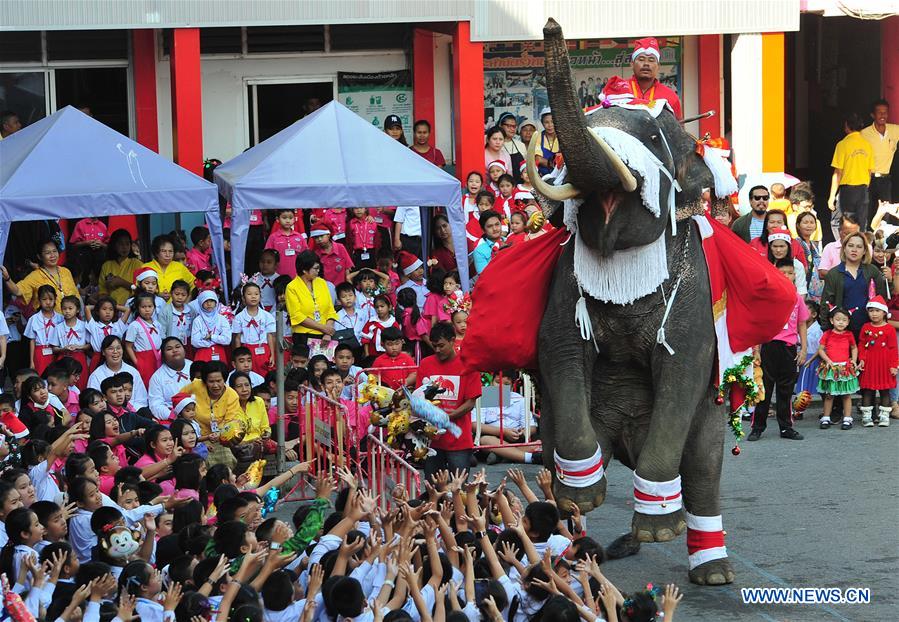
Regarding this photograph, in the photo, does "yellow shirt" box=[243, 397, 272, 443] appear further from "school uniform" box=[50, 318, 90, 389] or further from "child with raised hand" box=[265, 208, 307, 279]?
"child with raised hand" box=[265, 208, 307, 279]

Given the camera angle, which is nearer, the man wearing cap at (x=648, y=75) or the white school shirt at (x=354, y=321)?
the man wearing cap at (x=648, y=75)

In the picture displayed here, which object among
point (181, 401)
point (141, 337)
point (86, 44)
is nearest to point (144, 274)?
point (141, 337)

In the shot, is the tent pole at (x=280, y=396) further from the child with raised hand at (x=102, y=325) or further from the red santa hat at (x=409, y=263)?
the red santa hat at (x=409, y=263)

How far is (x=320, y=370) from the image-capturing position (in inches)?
496

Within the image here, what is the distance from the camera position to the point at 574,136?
744cm

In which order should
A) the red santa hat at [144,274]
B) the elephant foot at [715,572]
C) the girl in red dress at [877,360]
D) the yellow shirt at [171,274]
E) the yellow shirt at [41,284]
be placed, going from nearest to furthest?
1. the elephant foot at [715,572]
2. the girl in red dress at [877,360]
3. the yellow shirt at [41,284]
4. the red santa hat at [144,274]
5. the yellow shirt at [171,274]

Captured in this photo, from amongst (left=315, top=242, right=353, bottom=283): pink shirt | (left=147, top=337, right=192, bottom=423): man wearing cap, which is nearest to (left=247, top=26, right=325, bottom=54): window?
(left=315, top=242, right=353, bottom=283): pink shirt

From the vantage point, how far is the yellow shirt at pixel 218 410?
458 inches

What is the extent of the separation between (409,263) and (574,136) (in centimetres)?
809

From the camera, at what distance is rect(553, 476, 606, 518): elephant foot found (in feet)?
26.3

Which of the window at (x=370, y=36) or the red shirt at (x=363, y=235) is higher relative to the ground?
the window at (x=370, y=36)

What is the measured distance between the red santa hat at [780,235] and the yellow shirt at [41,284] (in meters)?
6.04

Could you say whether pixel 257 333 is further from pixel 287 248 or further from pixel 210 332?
pixel 287 248

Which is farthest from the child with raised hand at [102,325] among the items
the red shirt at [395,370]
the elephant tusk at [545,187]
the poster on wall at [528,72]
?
the poster on wall at [528,72]
